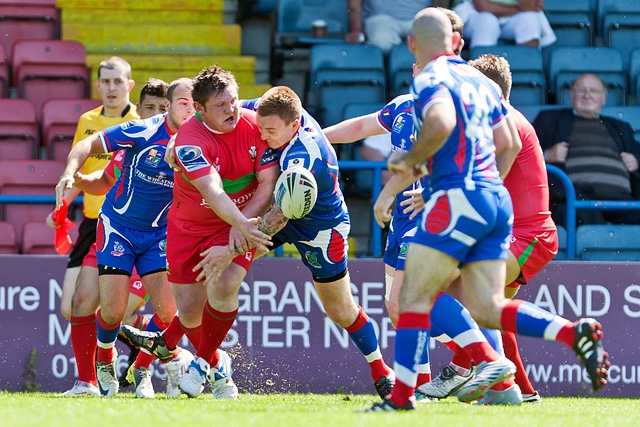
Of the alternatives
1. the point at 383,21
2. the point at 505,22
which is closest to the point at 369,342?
the point at 383,21

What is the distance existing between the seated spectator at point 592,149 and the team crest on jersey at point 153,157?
3.86 m

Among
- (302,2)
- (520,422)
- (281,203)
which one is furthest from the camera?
(302,2)

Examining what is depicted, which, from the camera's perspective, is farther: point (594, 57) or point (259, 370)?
point (594, 57)

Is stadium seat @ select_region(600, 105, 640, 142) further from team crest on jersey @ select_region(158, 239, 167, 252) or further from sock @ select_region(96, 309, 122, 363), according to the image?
sock @ select_region(96, 309, 122, 363)

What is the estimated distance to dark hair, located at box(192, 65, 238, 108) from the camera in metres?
6.34

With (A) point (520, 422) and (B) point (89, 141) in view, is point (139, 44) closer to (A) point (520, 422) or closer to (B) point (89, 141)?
(B) point (89, 141)

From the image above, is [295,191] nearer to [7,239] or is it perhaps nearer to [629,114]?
[7,239]

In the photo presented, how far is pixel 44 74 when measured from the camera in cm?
1150

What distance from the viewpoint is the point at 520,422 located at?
16.1ft

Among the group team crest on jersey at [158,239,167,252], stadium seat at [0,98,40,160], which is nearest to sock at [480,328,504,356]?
team crest on jersey at [158,239,167,252]

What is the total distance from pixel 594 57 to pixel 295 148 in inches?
225

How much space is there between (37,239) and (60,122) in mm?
1371

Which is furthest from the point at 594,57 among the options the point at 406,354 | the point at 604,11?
the point at 406,354

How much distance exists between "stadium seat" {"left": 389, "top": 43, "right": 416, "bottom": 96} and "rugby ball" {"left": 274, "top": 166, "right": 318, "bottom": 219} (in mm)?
4926
